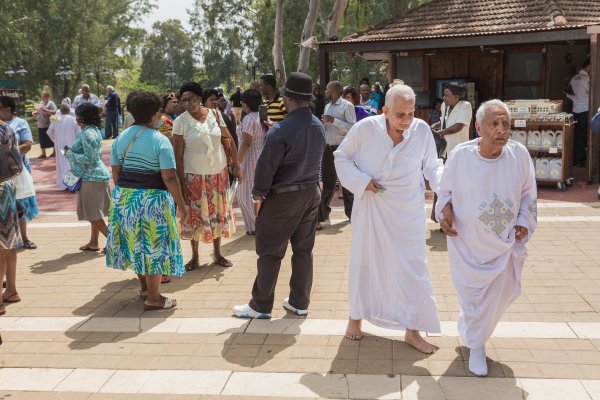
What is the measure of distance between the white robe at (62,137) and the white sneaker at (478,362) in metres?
10.6

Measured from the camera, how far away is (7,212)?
548cm

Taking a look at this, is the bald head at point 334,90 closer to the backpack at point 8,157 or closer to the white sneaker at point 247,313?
the white sneaker at point 247,313

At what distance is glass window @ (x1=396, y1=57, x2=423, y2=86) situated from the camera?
591 inches

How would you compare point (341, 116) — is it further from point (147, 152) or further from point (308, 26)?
point (308, 26)

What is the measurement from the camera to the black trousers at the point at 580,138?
498 inches

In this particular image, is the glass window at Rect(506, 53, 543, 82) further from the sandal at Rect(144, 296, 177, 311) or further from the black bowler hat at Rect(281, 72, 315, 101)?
the sandal at Rect(144, 296, 177, 311)

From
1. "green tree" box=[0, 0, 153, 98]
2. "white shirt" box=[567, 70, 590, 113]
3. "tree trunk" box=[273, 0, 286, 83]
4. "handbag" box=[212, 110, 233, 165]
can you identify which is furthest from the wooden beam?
"green tree" box=[0, 0, 153, 98]

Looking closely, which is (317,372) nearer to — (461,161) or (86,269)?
(461,161)

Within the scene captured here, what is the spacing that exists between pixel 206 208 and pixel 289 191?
5.96ft

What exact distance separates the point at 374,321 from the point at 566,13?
430 inches

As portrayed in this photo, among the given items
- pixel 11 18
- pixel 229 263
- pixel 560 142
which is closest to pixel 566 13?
pixel 560 142

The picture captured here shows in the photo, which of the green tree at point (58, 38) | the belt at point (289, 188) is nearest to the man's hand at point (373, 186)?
the belt at point (289, 188)

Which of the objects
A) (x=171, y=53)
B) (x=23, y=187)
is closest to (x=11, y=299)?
(x=23, y=187)

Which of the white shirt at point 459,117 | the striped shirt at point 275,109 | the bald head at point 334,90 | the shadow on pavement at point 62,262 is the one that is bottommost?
the shadow on pavement at point 62,262
